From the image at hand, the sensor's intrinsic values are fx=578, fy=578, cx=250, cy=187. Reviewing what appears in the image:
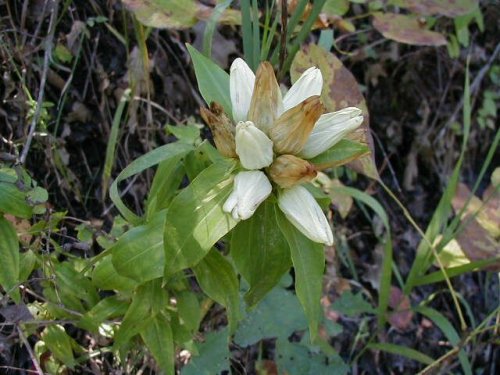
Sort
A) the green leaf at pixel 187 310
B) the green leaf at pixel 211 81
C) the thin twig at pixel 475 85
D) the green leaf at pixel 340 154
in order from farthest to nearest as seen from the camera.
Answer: the thin twig at pixel 475 85
the green leaf at pixel 187 310
the green leaf at pixel 211 81
the green leaf at pixel 340 154

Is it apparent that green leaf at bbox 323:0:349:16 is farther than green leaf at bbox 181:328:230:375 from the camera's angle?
Yes

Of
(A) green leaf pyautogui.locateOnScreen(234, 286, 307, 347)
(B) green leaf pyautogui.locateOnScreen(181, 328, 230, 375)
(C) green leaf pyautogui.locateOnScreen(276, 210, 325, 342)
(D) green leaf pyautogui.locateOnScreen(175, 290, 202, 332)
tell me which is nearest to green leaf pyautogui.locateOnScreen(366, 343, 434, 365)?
(A) green leaf pyautogui.locateOnScreen(234, 286, 307, 347)

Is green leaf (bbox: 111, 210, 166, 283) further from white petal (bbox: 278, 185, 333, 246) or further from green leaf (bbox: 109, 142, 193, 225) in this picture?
white petal (bbox: 278, 185, 333, 246)

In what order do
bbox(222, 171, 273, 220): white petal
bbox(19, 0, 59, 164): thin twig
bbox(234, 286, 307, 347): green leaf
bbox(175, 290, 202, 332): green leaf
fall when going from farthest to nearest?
bbox(234, 286, 307, 347): green leaf, bbox(19, 0, 59, 164): thin twig, bbox(175, 290, 202, 332): green leaf, bbox(222, 171, 273, 220): white petal

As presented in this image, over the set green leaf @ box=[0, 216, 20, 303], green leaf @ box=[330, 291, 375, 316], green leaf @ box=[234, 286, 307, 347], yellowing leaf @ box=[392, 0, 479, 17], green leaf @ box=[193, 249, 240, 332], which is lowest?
green leaf @ box=[330, 291, 375, 316]

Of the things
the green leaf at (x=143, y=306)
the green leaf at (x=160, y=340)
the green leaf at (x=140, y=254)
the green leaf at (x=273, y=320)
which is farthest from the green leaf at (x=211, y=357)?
the green leaf at (x=140, y=254)

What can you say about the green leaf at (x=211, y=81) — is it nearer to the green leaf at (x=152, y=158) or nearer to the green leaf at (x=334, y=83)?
the green leaf at (x=152, y=158)
